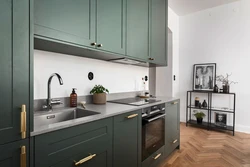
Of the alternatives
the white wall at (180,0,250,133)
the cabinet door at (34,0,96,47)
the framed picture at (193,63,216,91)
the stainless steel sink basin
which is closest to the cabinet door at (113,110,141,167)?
the stainless steel sink basin

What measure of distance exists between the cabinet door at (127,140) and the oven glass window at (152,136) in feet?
0.32

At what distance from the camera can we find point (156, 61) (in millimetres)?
2432

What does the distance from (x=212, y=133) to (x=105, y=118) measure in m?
3.17

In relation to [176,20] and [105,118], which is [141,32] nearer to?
[105,118]

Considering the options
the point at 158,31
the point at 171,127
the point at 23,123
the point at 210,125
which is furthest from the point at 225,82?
the point at 23,123

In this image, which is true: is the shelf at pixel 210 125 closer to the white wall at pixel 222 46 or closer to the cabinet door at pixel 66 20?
the white wall at pixel 222 46

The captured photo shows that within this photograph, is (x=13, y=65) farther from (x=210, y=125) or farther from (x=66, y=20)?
(x=210, y=125)

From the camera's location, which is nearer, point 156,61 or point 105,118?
point 105,118

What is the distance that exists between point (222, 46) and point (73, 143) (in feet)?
13.4

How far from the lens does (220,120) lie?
12.2 ft

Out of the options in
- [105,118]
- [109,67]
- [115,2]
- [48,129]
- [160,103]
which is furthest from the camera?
[109,67]

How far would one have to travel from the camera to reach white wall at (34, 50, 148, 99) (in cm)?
148

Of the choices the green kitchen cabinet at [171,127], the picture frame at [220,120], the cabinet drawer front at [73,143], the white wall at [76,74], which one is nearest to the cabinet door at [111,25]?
the white wall at [76,74]

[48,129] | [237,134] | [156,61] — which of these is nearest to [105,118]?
[48,129]
